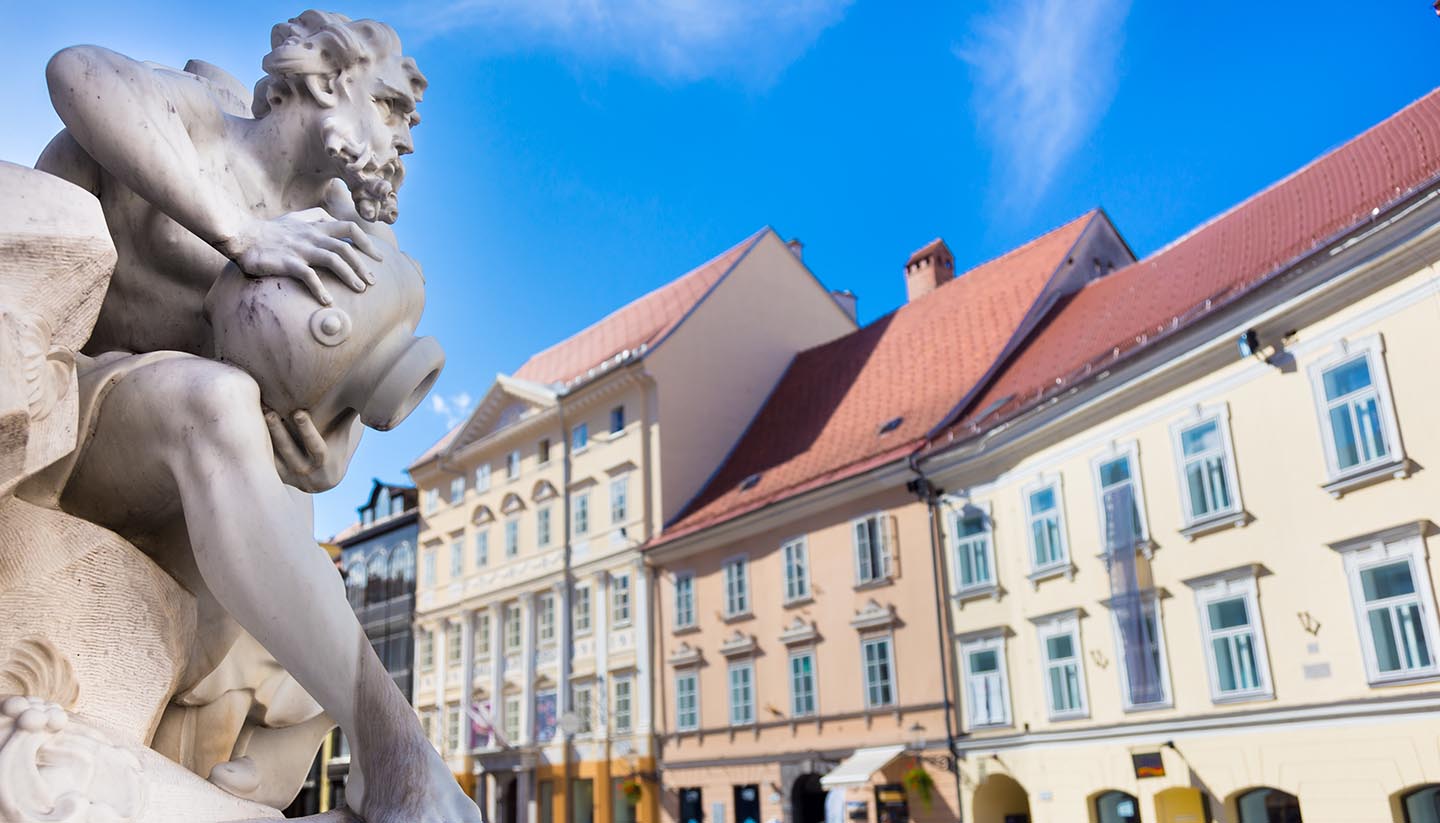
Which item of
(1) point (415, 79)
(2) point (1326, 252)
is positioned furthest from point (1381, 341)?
(1) point (415, 79)

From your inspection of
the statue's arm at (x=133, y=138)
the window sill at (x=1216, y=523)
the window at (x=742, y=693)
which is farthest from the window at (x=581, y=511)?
the statue's arm at (x=133, y=138)

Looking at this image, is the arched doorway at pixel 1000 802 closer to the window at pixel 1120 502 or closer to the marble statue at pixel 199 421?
the window at pixel 1120 502

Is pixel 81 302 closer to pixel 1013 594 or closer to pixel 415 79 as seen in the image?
pixel 415 79

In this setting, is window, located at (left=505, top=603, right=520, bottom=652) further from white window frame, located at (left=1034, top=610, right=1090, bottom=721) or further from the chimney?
white window frame, located at (left=1034, top=610, right=1090, bottom=721)

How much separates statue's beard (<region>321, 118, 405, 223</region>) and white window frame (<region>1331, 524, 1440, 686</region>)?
14.0m

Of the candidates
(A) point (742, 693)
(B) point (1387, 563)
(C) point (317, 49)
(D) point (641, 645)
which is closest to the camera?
(C) point (317, 49)

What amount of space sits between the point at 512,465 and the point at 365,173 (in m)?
31.6

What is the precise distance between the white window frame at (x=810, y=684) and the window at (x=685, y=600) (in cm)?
320

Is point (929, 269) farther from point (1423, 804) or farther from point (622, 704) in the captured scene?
point (1423, 804)

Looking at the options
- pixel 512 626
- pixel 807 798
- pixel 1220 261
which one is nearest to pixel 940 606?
pixel 807 798

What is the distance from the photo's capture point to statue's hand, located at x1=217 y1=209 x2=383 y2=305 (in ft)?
4.98

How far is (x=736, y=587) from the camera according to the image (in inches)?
998

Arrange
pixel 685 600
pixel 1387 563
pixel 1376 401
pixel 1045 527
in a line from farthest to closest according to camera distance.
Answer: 1. pixel 685 600
2. pixel 1045 527
3. pixel 1376 401
4. pixel 1387 563

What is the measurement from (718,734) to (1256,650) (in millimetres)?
12234
